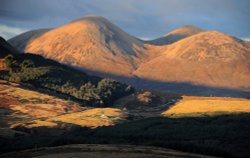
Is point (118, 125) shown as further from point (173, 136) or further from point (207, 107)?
point (207, 107)

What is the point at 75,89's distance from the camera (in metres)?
166

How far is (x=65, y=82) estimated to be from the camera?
175 m

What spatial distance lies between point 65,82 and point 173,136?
9164 cm

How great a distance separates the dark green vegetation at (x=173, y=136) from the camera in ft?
258

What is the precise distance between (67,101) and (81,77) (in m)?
Result: 40.7

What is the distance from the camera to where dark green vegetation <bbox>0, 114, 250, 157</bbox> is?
78688mm

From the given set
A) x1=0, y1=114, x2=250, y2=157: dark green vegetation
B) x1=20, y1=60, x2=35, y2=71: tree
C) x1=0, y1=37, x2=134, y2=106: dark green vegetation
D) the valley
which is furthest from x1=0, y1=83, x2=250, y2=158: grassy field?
x1=20, y1=60, x2=35, y2=71: tree

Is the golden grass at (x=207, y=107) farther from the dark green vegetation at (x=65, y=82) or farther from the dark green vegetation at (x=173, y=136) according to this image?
the dark green vegetation at (x=65, y=82)

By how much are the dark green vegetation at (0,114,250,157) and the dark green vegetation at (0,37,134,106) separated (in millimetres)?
51624

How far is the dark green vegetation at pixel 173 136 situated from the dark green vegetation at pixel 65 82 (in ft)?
169

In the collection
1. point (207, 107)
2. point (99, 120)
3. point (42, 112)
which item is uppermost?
point (207, 107)

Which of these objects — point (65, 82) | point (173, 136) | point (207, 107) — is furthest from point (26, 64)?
point (173, 136)

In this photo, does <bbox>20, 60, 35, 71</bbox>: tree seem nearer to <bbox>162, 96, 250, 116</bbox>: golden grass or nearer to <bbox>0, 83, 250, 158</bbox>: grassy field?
<bbox>0, 83, 250, 158</bbox>: grassy field

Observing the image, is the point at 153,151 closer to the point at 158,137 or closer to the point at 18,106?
the point at 158,137
